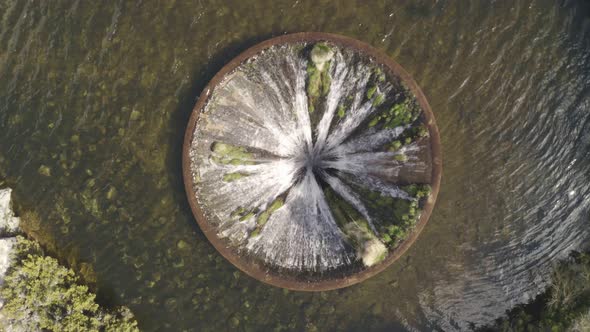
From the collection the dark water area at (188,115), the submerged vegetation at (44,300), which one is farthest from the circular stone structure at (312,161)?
A: the submerged vegetation at (44,300)

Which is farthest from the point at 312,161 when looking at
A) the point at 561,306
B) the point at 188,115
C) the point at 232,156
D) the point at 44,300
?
the point at 44,300

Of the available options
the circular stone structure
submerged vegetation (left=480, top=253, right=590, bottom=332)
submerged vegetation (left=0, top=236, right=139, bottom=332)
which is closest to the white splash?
the circular stone structure

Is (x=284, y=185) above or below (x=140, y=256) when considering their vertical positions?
above

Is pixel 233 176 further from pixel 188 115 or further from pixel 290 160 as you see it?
pixel 188 115

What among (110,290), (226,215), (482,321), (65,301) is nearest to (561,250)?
(482,321)

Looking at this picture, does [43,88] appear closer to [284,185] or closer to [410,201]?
[284,185]

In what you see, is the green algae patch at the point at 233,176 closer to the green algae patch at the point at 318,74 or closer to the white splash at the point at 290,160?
the white splash at the point at 290,160

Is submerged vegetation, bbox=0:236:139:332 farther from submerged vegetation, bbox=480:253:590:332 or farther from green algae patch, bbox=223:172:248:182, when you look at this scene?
submerged vegetation, bbox=480:253:590:332

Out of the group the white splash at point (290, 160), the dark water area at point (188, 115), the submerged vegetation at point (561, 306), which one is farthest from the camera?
the dark water area at point (188, 115)
